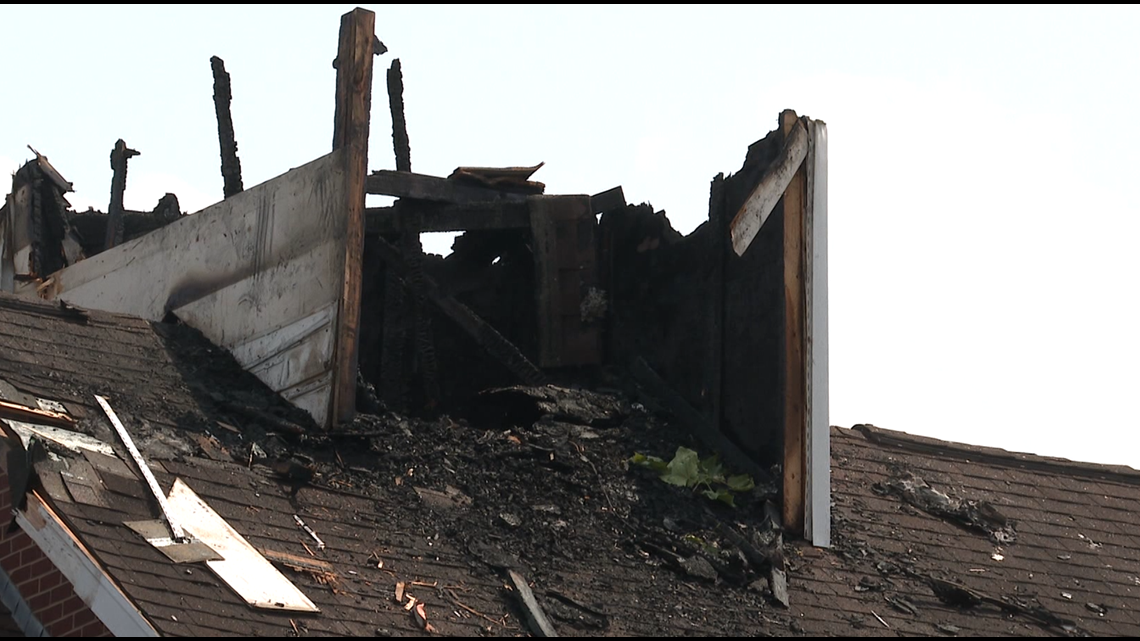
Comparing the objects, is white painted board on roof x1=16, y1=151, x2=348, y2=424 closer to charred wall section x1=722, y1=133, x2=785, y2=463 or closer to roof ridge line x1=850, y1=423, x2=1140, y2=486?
charred wall section x1=722, y1=133, x2=785, y2=463

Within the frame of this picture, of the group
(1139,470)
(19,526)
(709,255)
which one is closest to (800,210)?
(709,255)

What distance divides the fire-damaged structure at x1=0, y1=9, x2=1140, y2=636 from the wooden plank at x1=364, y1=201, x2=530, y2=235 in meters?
0.03

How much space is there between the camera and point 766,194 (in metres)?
10.7

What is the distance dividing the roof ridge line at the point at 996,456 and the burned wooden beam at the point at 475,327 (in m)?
2.95

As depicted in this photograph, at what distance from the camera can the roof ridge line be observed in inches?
499

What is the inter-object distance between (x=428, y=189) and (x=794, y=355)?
318 centimetres

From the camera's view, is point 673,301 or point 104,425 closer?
point 104,425

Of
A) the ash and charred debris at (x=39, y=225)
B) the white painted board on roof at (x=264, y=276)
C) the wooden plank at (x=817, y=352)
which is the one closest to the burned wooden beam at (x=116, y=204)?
the ash and charred debris at (x=39, y=225)

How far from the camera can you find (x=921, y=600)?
32.8ft

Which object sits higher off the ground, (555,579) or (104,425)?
(104,425)

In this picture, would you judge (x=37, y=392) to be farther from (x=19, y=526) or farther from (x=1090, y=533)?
(x=1090, y=533)

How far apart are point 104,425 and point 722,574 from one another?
3.99 meters

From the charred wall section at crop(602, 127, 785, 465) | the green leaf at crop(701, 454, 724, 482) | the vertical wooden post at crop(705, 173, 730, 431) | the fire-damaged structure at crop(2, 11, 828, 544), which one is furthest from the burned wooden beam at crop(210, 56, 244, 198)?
the green leaf at crop(701, 454, 724, 482)

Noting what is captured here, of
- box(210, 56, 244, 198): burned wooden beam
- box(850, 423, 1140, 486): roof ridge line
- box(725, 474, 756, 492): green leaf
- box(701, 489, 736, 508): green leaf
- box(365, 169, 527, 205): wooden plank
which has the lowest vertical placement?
box(701, 489, 736, 508): green leaf
